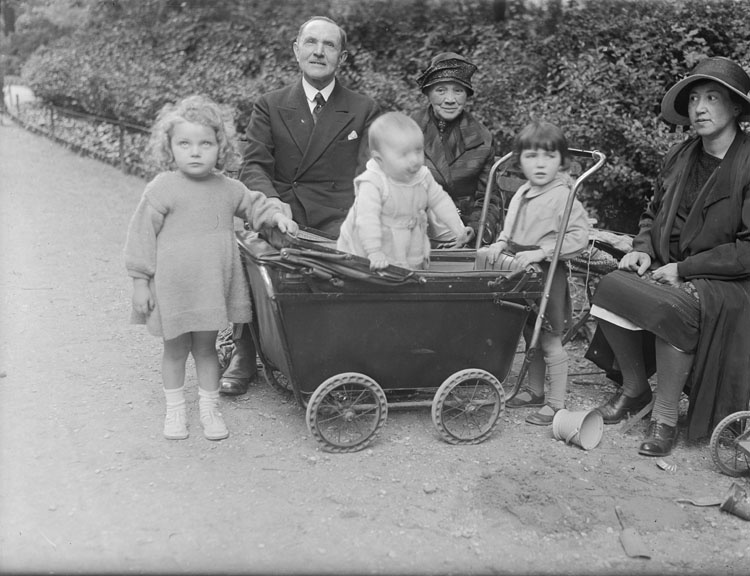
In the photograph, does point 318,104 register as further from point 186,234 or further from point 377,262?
point 377,262

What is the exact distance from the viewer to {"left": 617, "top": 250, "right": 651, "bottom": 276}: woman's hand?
4496 millimetres

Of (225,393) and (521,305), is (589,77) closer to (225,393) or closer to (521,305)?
(521,305)

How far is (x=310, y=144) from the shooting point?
4.87 m

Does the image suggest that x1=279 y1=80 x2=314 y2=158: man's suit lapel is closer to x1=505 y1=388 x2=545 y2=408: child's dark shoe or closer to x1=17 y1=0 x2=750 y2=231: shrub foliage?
x1=505 y1=388 x2=545 y2=408: child's dark shoe

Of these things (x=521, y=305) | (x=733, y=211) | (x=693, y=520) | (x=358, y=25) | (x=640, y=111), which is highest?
(x=358, y=25)

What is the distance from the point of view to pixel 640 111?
663 cm

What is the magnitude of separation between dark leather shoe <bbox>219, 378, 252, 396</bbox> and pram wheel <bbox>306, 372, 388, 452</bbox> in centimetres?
70

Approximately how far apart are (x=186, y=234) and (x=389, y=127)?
104cm

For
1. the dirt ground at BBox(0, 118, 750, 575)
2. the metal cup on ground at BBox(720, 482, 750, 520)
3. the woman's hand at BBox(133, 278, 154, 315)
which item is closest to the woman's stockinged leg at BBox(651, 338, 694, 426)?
the dirt ground at BBox(0, 118, 750, 575)

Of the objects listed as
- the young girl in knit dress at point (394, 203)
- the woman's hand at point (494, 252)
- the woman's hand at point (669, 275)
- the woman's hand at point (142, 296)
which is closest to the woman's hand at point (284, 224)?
the young girl in knit dress at point (394, 203)

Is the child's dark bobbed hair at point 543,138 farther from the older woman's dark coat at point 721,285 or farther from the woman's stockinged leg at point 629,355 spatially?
the woman's stockinged leg at point 629,355

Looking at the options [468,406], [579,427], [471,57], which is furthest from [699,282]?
[471,57]

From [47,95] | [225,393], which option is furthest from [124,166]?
[225,393]

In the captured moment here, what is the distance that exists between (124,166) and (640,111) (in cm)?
840
